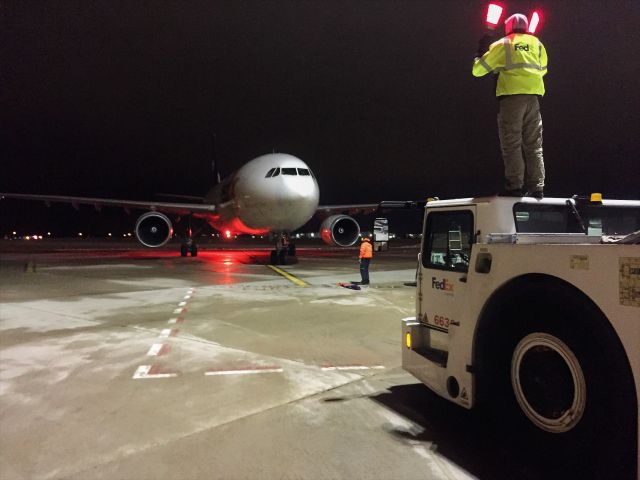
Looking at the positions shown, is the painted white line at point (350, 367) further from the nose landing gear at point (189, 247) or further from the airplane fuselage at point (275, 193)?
the nose landing gear at point (189, 247)

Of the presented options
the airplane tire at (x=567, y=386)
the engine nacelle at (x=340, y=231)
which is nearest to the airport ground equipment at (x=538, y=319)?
the airplane tire at (x=567, y=386)

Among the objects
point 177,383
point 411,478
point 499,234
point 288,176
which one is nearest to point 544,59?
point 499,234

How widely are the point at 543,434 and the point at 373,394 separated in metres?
1.81

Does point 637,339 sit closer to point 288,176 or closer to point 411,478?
point 411,478

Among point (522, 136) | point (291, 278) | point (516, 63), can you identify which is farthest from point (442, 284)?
point (291, 278)

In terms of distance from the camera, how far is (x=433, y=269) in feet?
13.4

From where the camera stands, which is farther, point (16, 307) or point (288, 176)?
point (288, 176)

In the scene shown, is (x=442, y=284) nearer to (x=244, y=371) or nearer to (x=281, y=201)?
(x=244, y=371)

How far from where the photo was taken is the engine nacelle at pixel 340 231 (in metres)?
21.3

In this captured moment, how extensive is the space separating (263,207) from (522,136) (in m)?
13.6

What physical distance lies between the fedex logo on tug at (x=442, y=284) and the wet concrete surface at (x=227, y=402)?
3.73 feet

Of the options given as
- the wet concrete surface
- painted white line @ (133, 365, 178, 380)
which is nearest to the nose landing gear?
the wet concrete surface

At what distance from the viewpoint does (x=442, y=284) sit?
12.9 ft

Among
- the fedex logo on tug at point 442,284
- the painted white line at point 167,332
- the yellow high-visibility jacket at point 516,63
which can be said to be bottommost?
the painted white line at point 167,332
